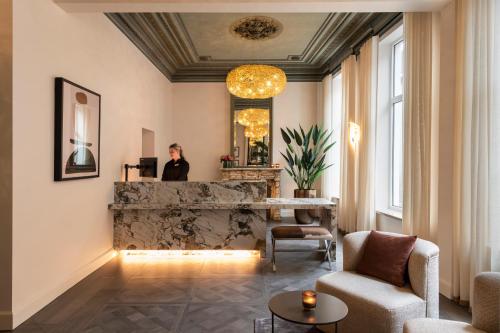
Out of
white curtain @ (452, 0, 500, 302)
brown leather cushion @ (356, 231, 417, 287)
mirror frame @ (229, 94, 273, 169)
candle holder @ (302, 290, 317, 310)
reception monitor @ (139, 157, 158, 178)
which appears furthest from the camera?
mirror frame @ (229, 94, 273, 169)

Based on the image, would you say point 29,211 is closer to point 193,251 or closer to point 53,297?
point 53,297

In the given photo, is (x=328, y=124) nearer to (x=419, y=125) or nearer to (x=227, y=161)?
(x=227, y=161)

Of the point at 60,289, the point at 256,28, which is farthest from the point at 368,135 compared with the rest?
the point at 60,289

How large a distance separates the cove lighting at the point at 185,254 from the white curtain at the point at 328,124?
3.72m

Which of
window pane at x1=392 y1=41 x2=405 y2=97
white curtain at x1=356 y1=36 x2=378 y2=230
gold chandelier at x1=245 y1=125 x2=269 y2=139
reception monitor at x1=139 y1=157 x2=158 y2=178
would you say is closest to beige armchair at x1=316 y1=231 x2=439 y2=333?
white curtain at x1=356 y1=36 x2=378 y2=230

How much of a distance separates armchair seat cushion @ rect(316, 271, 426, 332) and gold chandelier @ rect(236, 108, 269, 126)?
635 cm

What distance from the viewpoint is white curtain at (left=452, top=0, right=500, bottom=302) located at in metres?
3.19

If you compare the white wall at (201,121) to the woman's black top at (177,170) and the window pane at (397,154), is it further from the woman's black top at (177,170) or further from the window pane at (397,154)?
the window pane at (397,154)

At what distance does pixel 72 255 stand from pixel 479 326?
3967 mm

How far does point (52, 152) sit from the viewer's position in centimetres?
363

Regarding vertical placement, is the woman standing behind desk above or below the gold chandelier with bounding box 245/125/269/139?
below

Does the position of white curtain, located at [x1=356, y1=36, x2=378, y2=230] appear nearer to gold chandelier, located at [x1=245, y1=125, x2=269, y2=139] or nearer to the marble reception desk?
the marble reception desk

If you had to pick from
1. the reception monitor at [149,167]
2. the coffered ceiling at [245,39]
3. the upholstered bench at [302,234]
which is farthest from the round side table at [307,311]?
the coffered ceiling at [245,39]

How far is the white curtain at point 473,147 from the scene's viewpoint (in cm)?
319
